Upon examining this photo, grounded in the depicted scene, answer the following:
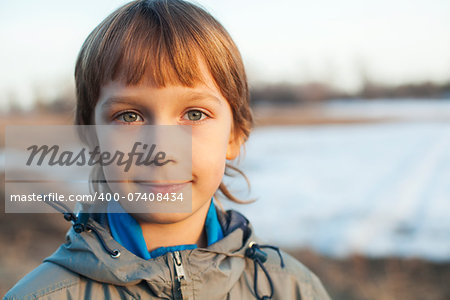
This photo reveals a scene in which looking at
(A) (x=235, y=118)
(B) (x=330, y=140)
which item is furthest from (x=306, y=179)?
(A) (x=235, y=118)

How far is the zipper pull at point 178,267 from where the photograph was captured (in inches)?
51.4

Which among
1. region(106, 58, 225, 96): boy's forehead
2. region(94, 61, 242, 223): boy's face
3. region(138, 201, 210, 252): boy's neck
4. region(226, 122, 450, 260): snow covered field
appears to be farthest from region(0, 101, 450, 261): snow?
region(106, 58, 225, 96): boy's forehead

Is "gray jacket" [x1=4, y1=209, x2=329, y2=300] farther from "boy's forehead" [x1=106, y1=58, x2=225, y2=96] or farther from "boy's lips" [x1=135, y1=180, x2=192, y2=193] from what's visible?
"boy's forehead" [x1=106, y1=58, x2=225, y2=96]

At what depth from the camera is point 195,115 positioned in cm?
140

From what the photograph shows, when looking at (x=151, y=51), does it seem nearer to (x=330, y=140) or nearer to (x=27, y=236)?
(x=27, y=236)

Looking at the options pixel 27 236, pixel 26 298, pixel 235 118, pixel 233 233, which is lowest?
pixel 27 236

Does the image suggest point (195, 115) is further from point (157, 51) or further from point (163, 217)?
point (163, 217)

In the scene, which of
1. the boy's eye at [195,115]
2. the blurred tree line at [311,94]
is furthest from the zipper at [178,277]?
the blurred tree line at [311,94]

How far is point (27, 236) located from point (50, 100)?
5.67 metres

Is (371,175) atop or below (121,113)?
below

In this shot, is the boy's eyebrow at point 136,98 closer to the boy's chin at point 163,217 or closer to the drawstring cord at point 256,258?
the boy's chin at point 163,217

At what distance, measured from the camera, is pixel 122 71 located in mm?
1327

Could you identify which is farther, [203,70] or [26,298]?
[203,70]

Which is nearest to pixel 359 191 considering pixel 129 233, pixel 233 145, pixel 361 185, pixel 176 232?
pixel 361 185
